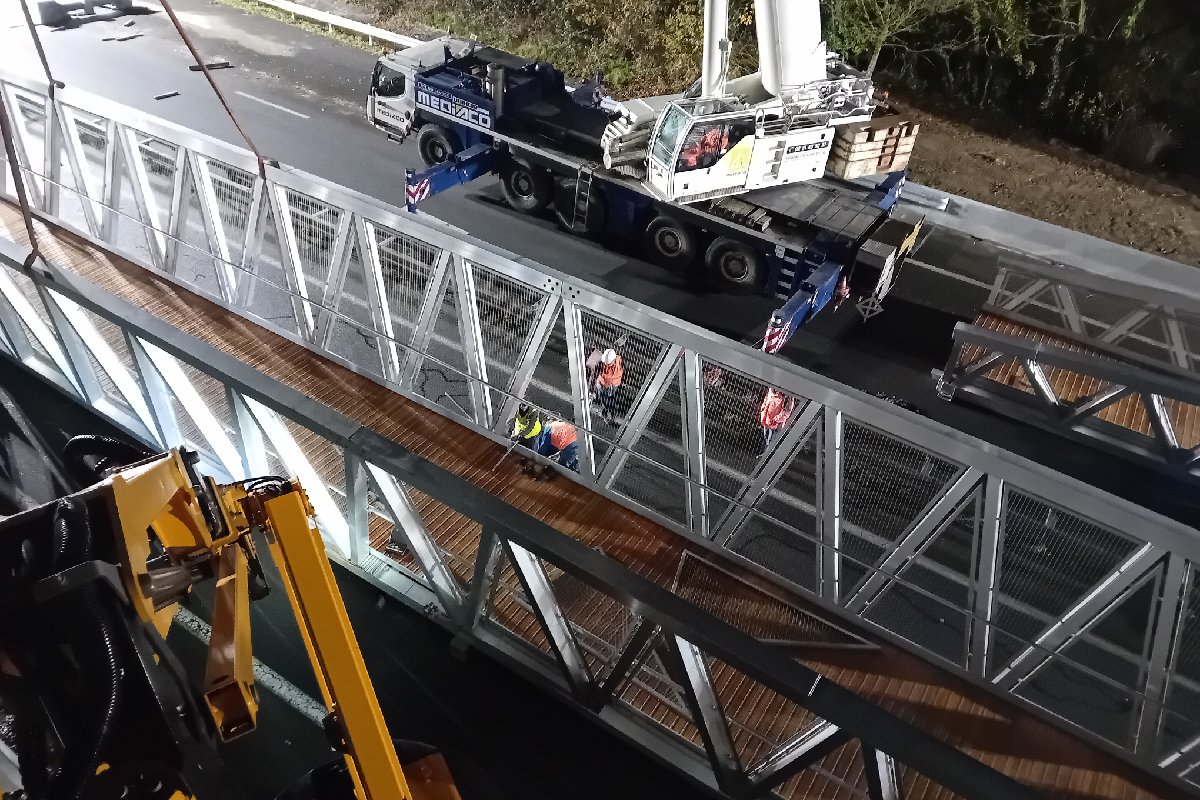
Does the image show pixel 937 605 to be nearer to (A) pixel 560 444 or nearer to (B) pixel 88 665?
(A) pixel 560 444

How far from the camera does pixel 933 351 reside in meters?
10.9

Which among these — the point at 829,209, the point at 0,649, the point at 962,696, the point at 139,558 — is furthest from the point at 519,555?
the point at 829,209

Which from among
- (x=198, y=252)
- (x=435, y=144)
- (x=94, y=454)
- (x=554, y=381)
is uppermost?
(x=198, y=252)

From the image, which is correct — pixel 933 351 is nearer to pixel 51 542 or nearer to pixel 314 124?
pixel 51 542

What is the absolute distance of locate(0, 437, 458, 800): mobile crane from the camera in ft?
10.9

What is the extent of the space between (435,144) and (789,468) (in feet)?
32.1

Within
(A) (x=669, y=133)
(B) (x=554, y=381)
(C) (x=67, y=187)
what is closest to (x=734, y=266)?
(A) (x=669, y=133)

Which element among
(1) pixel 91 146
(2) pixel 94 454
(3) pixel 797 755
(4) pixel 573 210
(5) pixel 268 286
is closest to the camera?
(3) pixel 797 755

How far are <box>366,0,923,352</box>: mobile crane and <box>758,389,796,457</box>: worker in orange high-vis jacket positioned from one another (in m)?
3.98

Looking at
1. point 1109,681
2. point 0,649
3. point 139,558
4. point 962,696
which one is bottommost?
point 962,696

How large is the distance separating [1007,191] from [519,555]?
44.0 ft

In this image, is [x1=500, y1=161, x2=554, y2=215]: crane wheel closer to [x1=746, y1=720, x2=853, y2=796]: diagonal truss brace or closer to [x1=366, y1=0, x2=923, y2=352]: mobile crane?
[x1=366, y1=0, x2=923, y2=352]: mobile crane

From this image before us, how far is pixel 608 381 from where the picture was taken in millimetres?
6656

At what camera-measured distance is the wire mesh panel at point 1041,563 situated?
5.07 metres
